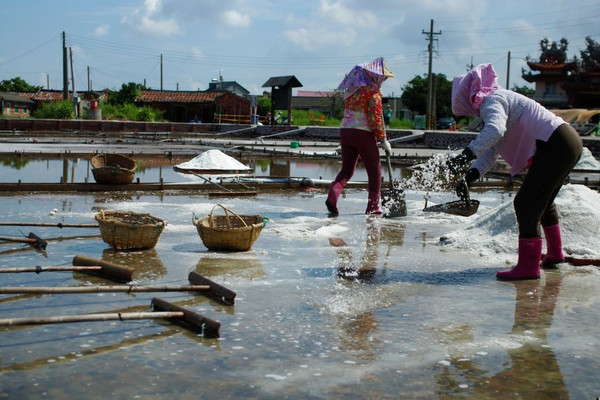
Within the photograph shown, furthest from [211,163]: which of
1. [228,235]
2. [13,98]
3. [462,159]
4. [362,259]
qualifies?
[13,98]

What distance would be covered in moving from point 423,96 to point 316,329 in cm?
6798

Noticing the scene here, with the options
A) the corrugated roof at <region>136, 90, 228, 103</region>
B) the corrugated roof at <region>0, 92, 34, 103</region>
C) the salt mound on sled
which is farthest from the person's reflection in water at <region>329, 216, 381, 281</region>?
the corrugated roof at <region>0, 92, 34, 103</region>

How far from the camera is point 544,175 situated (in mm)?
5801

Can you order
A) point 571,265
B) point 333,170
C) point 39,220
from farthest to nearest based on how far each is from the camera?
point 333,170 → point 39,220 → point 571,265

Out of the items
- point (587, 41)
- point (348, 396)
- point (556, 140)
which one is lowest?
point (348, 396)

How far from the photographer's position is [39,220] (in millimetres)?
8477

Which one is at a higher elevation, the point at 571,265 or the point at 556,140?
the point at 556,140

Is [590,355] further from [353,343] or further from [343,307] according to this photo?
[343,307]

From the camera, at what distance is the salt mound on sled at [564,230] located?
22.8ft

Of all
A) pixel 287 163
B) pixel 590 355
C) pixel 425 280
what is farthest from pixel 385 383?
pixel 287 163

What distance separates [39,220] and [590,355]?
6.22 metres

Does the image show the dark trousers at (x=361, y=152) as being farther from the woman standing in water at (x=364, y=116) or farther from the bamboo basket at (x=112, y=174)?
the bamboo basket at (x=112, y=174)

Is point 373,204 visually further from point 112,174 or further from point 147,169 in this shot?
point 147,169

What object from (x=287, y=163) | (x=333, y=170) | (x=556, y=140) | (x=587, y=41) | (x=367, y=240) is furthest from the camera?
(x=587, y=41)
